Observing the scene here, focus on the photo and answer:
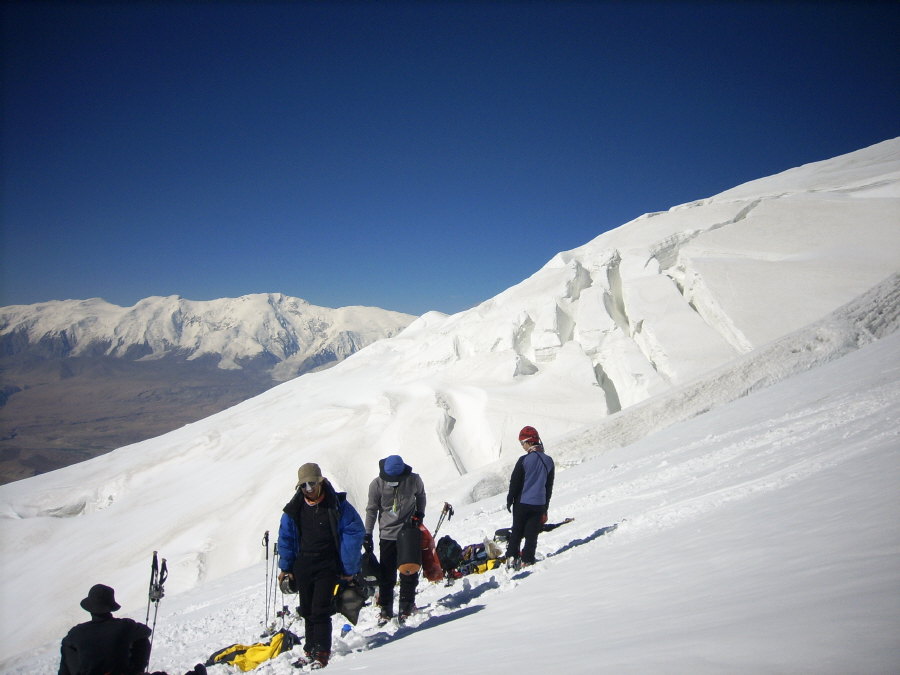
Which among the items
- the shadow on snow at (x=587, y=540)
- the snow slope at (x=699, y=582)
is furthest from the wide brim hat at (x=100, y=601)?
the shadow on snow at (x=587, y=540)

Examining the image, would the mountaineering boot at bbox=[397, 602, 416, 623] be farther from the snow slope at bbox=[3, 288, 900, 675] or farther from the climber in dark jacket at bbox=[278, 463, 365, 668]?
the climber in dark jacket at bbox=[278, 463, 365, 668]

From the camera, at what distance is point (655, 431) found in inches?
618

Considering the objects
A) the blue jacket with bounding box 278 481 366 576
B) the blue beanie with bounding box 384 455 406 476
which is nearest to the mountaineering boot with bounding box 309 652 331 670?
the blue jacket with bounding box 278 481 366 576

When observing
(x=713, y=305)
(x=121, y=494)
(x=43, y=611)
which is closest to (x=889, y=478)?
(x=713, y=305)

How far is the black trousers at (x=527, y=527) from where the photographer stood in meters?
6.32

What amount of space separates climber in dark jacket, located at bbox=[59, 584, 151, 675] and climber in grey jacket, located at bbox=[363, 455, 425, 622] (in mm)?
2159

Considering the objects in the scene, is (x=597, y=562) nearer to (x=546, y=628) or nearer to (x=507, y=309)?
(x=546, y=628)

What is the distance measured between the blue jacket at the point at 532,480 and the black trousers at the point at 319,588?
2.64m

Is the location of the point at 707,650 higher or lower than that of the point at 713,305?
lower

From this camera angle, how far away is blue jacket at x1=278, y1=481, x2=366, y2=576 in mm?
4438

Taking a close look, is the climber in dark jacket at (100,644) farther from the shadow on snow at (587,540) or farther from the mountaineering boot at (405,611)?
the shadow on snow at (587,540)

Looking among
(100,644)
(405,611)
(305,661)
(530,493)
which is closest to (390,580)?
(405,611)

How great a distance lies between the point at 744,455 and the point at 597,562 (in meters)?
4.66

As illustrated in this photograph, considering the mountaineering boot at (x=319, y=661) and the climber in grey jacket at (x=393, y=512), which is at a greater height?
the climber in grey jacket at (x=393, y=512)
